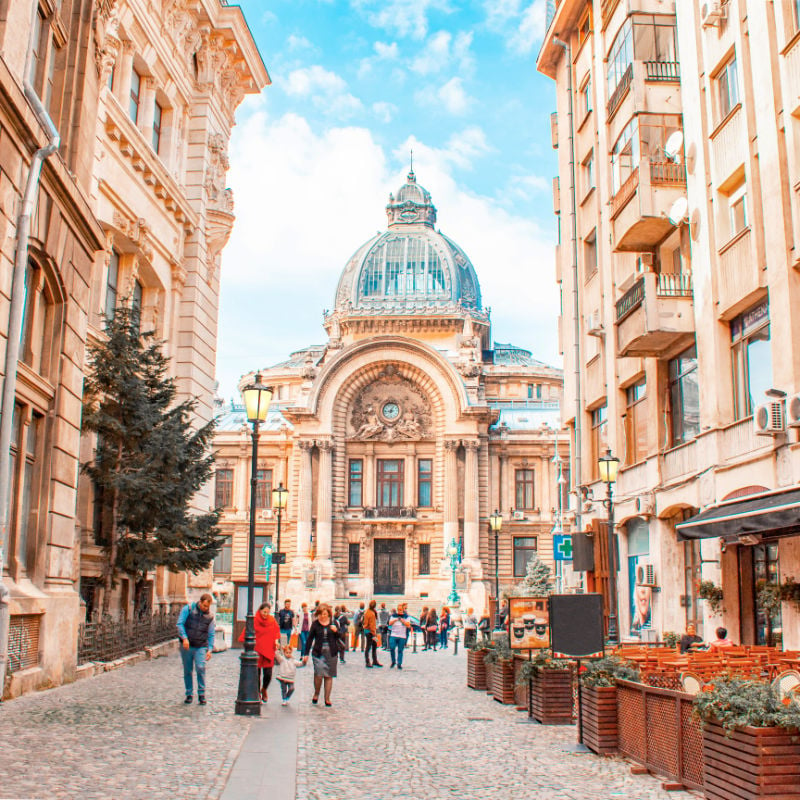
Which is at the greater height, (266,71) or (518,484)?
(266,71)

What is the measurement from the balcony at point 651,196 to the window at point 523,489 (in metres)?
44.3

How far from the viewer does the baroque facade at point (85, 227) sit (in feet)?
46.9

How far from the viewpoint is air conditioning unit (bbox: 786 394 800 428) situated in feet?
48.7

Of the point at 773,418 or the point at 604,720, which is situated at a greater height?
the point at 773,418

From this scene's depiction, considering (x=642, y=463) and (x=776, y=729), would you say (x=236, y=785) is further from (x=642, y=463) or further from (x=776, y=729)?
(x=642, y=463)

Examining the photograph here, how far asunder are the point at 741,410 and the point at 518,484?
1900 inches

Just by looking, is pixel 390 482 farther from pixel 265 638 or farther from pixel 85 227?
pixel 265 638

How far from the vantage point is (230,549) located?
67688 millimetres

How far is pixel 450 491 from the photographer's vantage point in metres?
61.7

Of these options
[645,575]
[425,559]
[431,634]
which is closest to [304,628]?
[645,575]

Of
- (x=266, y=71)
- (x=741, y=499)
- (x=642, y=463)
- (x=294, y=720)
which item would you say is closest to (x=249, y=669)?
(x=294, y=720)

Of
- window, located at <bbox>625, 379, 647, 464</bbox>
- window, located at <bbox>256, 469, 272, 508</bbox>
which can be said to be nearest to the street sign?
window, located at <bbox>625, 379, 647, 464</bbox>

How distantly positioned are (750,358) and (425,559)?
4609 centimetres

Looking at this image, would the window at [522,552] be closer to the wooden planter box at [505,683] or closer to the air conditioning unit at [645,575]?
the air conditioning unit at [645,575]
